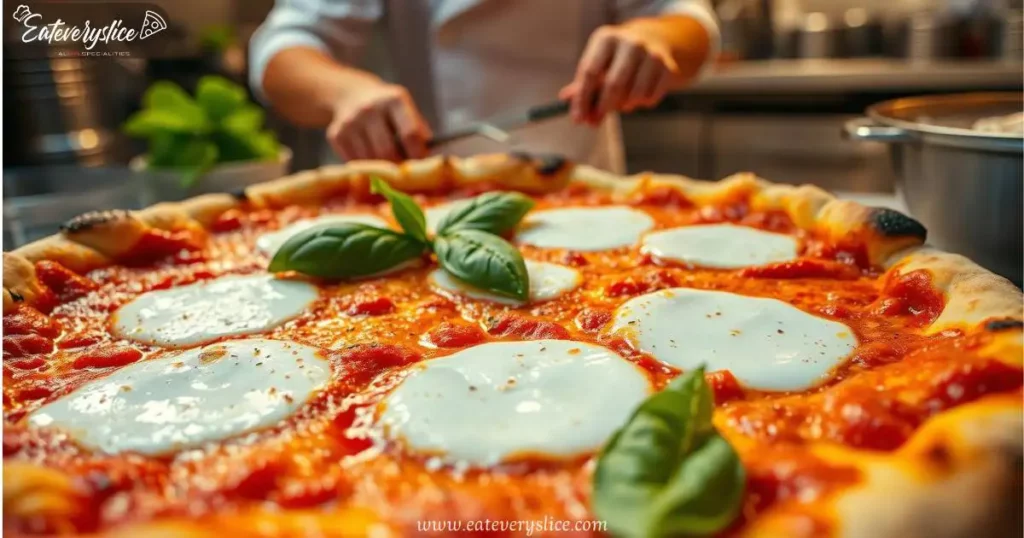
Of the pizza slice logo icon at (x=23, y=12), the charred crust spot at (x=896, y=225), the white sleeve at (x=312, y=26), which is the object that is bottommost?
the charred crust spot at (x=896, y=225)

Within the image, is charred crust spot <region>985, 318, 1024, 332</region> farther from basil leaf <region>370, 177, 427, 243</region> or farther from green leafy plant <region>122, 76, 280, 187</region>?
green leafy plant <region>122, 76, 280, 187</region>

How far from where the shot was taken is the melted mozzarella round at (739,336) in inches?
45.7

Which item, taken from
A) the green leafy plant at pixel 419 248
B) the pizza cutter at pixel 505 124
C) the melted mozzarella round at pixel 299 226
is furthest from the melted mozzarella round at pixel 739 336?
the pizza cutter at pixel 505 124

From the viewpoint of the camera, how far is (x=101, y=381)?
1.16 metres

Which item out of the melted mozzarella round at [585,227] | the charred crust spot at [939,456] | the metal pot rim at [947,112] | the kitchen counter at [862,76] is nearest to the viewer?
the charred crust spot at [939,456]

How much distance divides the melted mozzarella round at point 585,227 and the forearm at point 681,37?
66 cm

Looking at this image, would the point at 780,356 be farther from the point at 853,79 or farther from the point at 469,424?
the point at 853,79

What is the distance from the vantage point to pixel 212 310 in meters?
1.45

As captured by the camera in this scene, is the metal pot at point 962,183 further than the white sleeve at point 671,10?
No

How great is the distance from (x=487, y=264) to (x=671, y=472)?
2.44 feet

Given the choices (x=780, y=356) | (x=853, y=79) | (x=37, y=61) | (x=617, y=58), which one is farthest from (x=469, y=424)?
(x=853, y=79)

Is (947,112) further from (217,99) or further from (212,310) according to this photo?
(217,99)

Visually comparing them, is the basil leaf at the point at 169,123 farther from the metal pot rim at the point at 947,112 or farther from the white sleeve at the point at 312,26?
the metal pot rim at the point at 947,112

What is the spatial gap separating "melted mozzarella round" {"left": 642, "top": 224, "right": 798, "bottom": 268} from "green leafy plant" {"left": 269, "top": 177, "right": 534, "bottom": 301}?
1.09ft
